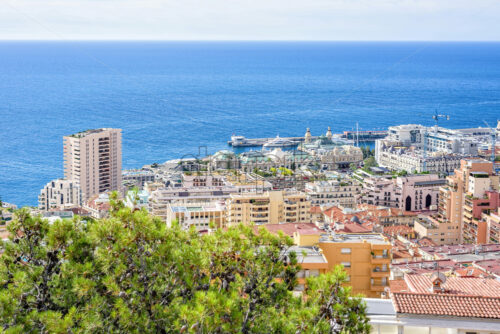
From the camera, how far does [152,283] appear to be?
13.3 ft

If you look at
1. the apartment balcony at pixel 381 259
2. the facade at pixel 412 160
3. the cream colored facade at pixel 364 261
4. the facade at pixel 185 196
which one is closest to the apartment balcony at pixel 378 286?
the cream colored facade at pixel 364 261

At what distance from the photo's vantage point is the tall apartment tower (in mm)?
25609

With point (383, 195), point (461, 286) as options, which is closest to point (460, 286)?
point (461, 286)

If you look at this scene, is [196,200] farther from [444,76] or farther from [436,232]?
[444,76]

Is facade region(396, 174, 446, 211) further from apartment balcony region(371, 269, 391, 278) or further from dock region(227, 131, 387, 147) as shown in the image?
apartment balcony region(371, 269, 391, 278)

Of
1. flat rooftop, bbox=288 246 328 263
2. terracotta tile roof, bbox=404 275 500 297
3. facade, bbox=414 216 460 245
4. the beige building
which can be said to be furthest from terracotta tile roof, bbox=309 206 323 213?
terracotta tile roof, bbox=404 275 500 297

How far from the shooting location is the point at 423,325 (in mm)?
4641

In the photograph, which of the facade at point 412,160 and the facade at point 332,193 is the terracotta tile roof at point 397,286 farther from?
the facade at point 412,160

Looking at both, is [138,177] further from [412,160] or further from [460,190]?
[460,190]

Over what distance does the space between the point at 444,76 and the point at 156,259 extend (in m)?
90.9

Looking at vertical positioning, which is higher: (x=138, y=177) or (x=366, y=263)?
(x=366, y=263)

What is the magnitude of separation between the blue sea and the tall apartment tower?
2.69 metres

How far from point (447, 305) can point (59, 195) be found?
829 inches

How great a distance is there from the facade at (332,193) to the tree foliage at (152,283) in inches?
752
